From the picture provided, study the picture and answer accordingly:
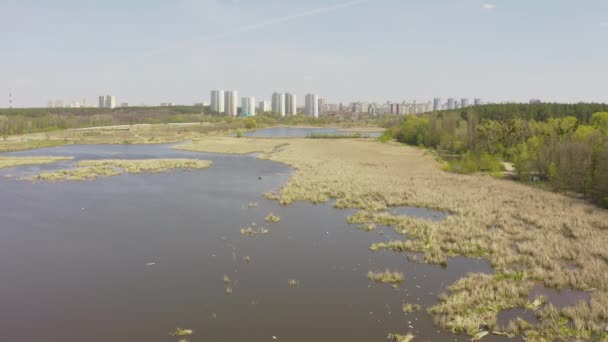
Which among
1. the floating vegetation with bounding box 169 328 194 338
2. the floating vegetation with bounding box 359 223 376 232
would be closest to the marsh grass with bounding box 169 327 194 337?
the floating vegetation with bounding box 169 328 194 338

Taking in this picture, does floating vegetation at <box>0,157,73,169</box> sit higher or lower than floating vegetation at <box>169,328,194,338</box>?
higher

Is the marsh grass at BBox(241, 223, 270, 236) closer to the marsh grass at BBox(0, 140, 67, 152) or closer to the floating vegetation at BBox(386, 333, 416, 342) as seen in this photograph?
the floating vegetation at BBox(386, 333, 416, 342)

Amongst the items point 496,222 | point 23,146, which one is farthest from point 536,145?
point 23,146

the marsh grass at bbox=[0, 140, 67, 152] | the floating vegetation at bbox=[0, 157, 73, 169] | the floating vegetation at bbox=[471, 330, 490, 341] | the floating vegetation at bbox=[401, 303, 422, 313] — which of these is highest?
the marsh grass at bbox=[0, 140, 67, 152]

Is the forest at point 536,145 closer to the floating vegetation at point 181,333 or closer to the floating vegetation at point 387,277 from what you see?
the floating vegetation at point 387,277

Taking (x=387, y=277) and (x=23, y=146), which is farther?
(x=23, y=146)

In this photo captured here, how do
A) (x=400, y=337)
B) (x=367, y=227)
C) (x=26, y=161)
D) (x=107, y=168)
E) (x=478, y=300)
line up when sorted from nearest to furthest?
(x=400, y=337), (x=478, y=300), (x=367, y=227), (x=107, y=168), (x=26, y=161)

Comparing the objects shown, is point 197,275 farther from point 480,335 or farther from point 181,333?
point 480,335

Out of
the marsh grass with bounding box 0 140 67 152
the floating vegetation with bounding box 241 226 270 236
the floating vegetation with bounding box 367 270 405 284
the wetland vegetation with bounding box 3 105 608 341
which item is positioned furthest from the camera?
the marsh grass with bounding box 0 140 67 152
